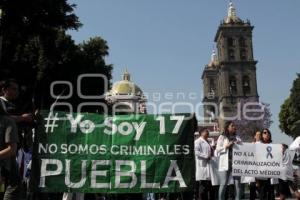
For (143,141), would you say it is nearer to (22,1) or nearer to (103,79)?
(22,1)

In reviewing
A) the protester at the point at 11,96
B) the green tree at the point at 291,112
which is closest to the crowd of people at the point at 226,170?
the protester at the point at 11,96

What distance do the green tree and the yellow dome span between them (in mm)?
30424

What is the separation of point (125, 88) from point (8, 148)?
96153mm

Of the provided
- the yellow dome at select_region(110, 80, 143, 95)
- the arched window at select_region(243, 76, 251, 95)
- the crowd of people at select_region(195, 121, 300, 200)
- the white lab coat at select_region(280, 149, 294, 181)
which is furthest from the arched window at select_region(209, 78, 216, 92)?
the white lab coat at select_region(280, 149, 294, 181)

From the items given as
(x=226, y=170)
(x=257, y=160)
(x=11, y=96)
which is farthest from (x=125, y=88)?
(x=11, y=96)

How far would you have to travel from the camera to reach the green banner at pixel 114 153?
27.0 feet

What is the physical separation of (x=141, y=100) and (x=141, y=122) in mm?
90436

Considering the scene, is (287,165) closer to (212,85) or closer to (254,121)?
(254,121)

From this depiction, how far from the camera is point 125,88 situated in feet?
332

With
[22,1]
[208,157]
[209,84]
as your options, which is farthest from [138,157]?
[209,84]

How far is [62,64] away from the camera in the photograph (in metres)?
31.2

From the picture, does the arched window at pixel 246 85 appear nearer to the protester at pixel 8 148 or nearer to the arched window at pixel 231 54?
the arched window at pixel 231 54

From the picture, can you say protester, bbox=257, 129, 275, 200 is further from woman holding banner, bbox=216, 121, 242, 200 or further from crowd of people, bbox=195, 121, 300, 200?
woman holding banner, bbox=216, 121, 242, 200

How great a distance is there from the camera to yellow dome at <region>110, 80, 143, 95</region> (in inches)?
3930
